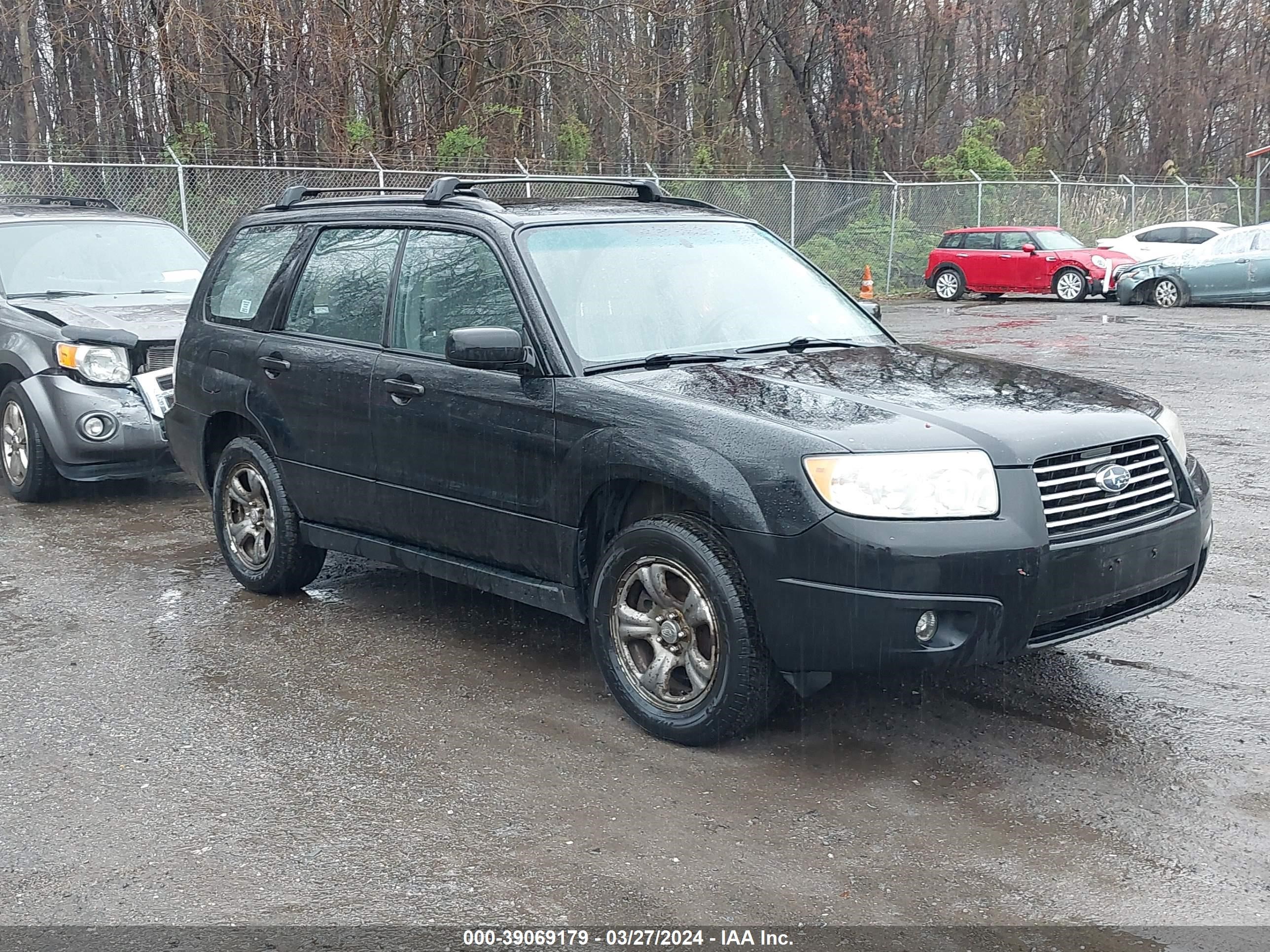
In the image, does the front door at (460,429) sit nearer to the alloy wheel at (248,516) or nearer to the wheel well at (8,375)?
the alloy wheel at (248,516)

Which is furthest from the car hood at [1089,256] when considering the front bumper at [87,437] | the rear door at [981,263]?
the front bumper at [87,437]

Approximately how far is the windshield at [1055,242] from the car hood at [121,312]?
65.1ft

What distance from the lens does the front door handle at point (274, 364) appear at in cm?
594

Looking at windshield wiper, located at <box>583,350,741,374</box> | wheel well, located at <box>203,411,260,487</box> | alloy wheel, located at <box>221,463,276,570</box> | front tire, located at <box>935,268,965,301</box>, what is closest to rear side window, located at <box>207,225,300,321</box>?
wheel well, located at <box>203,411,260,487</box>

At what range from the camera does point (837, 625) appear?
403 cm

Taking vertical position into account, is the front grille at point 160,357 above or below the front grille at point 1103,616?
above

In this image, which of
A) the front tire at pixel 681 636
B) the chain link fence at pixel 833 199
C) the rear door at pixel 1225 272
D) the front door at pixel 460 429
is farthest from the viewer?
the rear door at pixel 1225 272

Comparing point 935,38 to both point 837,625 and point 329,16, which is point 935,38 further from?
point 837,625

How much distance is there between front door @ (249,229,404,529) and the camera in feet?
18.4

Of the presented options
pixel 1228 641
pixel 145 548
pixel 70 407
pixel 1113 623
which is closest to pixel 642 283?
pixel 1113 623

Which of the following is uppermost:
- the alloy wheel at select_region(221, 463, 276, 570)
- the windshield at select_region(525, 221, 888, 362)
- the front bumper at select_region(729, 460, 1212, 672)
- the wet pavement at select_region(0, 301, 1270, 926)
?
the windshield at select_region(525, 221, 888, 362)

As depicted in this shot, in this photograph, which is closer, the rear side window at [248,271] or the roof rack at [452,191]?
the roof rack at [452,191]

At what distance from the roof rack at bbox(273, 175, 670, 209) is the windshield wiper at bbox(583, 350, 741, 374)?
3.78 ft

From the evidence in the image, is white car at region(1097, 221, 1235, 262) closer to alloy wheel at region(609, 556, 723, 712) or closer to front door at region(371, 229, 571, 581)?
front door at region(371, 229, 571, 581)
